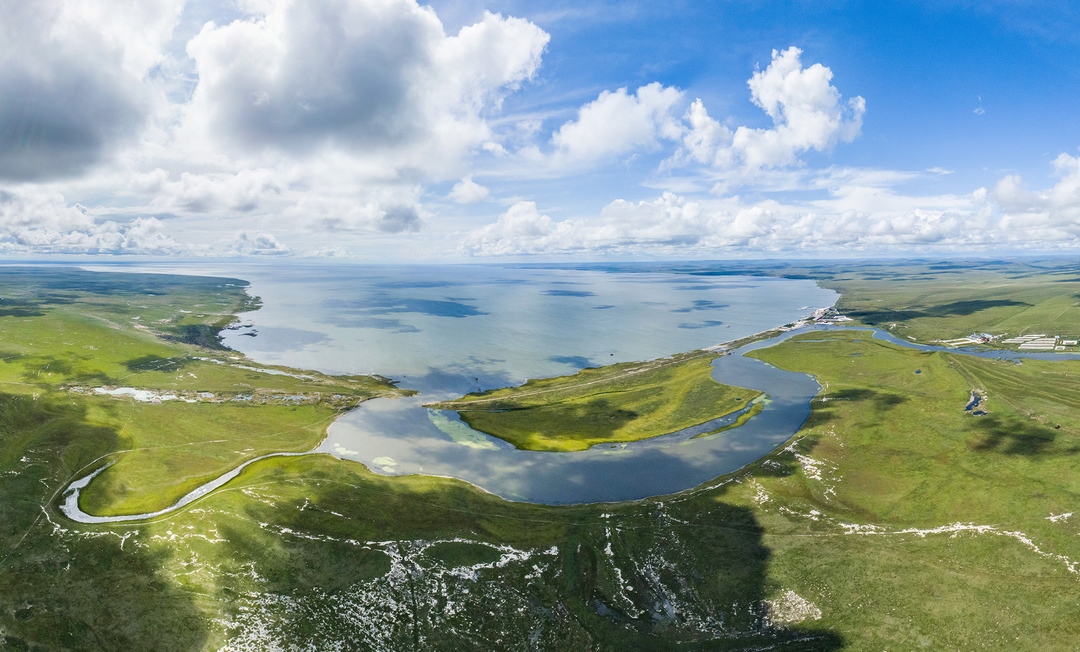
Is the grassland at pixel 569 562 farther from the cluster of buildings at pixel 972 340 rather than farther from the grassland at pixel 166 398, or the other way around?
the cluster of buildings at pixel 972 340

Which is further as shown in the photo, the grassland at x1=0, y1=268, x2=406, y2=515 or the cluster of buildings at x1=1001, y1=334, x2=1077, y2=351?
the cluster of buildings at x1=1001, y1=334, x2=1077, y2=351

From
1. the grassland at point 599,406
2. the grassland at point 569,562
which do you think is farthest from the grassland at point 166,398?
the grassland at point 599,406

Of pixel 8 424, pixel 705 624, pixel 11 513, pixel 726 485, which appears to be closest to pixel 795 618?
pixel 705 624

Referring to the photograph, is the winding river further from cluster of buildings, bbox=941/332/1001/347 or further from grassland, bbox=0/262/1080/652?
cluster of buildings, bbox=941/332/1001/347

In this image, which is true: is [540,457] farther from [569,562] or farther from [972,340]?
[972,340]

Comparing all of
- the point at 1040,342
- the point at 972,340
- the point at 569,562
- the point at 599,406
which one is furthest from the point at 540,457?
the point at 1040,342

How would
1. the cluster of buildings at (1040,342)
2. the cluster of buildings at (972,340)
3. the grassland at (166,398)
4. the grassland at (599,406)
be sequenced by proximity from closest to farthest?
the grassland at (166,398), the grassland at (599,406), the cluster of buildings at (1040,342), the cluster of buildings at (972,340)

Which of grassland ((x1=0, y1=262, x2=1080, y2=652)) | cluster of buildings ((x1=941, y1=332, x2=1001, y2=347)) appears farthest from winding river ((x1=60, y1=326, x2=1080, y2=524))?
cluster of buildings ((x1=941, y1=332, x2=1001, y2=347))
